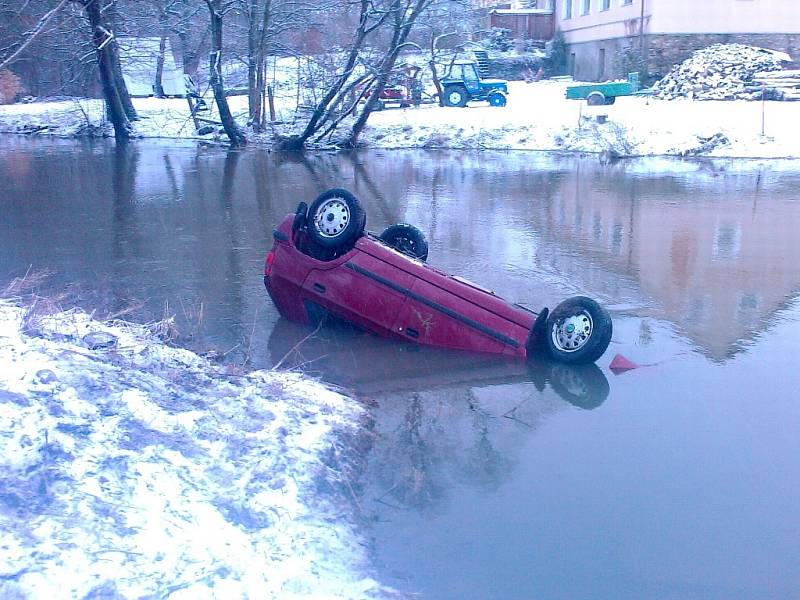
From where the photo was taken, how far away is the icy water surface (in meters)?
5.04

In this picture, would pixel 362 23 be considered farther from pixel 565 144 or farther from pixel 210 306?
pixel 210 306

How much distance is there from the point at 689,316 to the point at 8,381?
6813mm

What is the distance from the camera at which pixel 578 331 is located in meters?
8.05

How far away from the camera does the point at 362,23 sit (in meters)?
25.6

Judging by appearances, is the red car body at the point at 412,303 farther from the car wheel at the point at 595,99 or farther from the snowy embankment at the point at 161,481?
the car wheel at the point at 595,99

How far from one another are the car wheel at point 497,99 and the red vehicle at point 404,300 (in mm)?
26935

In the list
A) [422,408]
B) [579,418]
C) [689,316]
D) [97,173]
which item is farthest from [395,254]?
[97,173]

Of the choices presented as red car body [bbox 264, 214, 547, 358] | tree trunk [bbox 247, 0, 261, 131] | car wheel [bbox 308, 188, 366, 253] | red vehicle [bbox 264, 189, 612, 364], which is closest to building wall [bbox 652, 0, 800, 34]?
tree trunk [bbox 247, 0, 261, 131]

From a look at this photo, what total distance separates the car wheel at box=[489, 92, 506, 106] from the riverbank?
38 centimetres

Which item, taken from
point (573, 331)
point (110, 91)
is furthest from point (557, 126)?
point (573, 331)

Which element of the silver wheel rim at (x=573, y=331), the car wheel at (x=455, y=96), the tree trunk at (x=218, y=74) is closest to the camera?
the silver wheel rim at (x=573, y=331)

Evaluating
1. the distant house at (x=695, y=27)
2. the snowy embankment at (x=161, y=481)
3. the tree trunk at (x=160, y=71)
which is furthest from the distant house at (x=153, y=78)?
the snowy embankment at (x=161, y=481)

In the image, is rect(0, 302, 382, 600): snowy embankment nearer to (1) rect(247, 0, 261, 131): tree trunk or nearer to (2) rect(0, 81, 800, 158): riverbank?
(2) rect(0, 81, 800, 158): riverbank

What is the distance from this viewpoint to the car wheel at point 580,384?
24.2 ft
